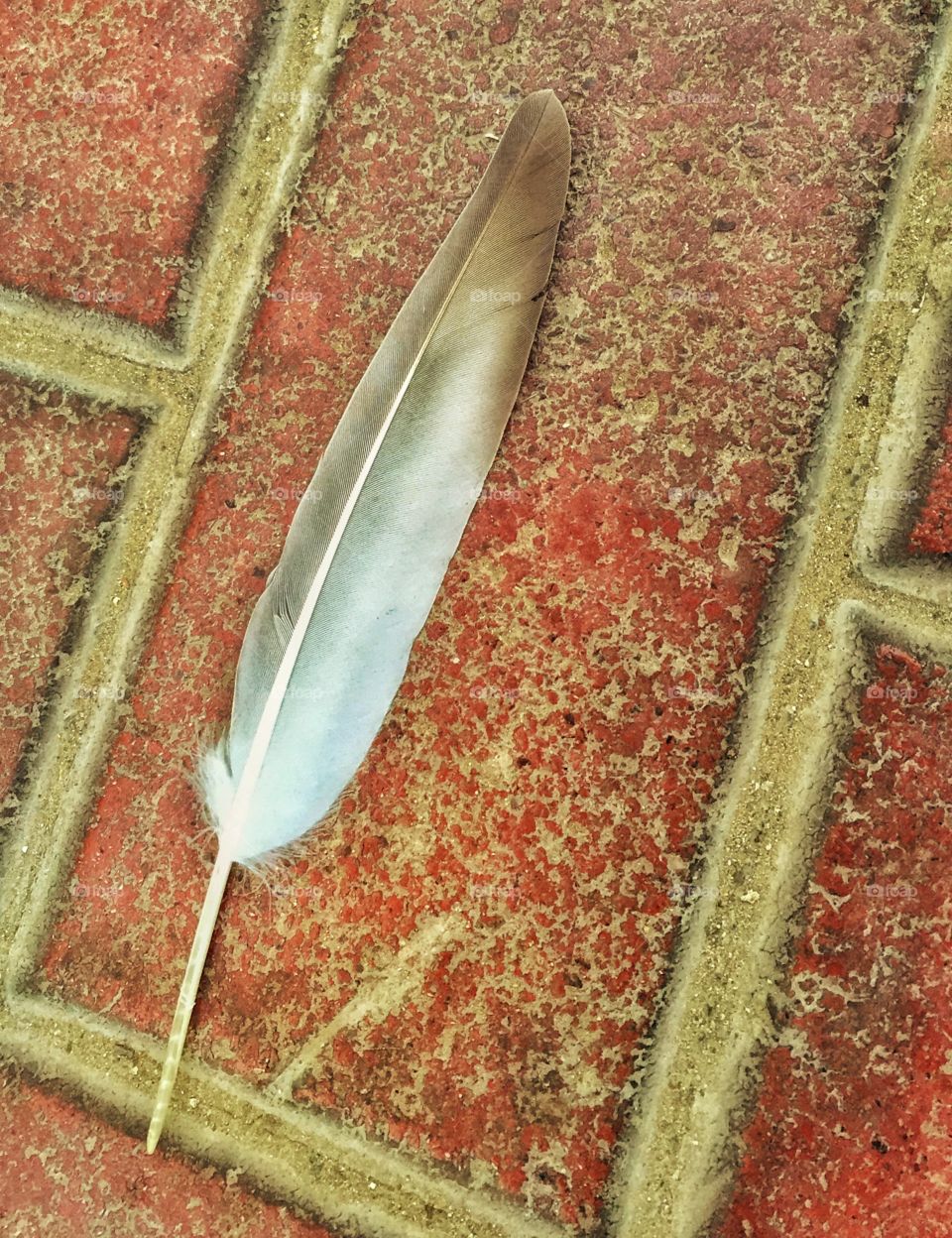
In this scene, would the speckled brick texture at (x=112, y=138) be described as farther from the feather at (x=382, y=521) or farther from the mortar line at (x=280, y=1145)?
the mortar line at (x=280, y=1145)

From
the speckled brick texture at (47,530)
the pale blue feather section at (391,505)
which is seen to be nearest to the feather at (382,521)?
the pale blue feather section at (391,505)

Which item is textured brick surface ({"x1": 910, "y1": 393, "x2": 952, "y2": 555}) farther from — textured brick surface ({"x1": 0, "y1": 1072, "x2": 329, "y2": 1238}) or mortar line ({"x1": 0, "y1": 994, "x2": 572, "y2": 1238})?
textured brick surface ({"x1": 0, "y1": 1072, "x2": 329, "y2": 1238})

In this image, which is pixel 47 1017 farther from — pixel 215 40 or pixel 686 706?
pixel 215 40

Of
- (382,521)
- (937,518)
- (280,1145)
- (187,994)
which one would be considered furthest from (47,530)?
(937,518)

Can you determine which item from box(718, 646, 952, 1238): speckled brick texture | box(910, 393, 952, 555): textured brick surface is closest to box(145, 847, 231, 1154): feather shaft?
box(718, 646, 952, 1238): speckled brick texture

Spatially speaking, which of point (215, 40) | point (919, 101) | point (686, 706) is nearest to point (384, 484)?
point (686, 706)
